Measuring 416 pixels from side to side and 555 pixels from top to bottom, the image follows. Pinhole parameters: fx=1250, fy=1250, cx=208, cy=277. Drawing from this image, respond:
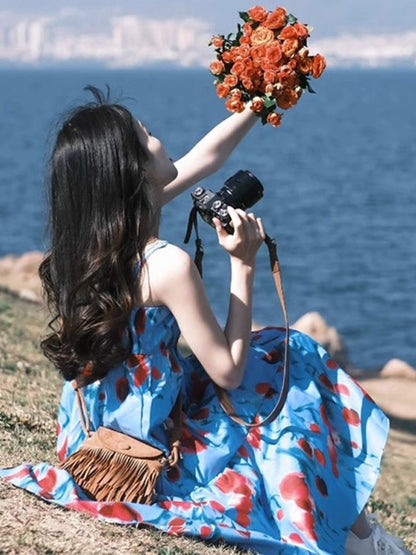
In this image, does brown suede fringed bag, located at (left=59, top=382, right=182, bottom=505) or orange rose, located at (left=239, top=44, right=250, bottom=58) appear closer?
brown suede fringed bag, located at (left=59, top=382, right=182, bottom=505)

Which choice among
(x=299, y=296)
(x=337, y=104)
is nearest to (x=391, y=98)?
(x=337, y=104)

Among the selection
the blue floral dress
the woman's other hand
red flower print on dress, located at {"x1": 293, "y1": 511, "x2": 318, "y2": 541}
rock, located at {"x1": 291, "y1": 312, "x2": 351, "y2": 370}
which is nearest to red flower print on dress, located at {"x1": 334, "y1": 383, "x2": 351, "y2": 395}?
the blue floral dress

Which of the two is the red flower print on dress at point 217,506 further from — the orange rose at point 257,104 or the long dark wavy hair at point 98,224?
the orange rose at point 257,104

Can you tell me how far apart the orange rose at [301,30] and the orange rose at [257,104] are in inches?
11.7

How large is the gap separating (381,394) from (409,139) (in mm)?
61978

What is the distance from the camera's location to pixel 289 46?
4918 mm

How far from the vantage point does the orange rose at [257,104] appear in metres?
5.02

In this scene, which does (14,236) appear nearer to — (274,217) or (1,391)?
(274,217)

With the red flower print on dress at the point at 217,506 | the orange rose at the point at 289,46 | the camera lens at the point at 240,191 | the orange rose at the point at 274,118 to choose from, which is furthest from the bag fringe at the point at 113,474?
the orange rose at the point at 289,46

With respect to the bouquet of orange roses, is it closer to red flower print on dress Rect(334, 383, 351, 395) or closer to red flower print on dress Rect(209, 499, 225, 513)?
red flower print on dress Rect(334, 383, 351, 395)

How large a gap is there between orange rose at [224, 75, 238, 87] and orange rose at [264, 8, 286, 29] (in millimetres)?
243

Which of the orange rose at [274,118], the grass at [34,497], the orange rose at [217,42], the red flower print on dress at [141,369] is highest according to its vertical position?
the orange rose at [217,42]

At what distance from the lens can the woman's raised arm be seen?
17.0 ft

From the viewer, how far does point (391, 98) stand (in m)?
135
